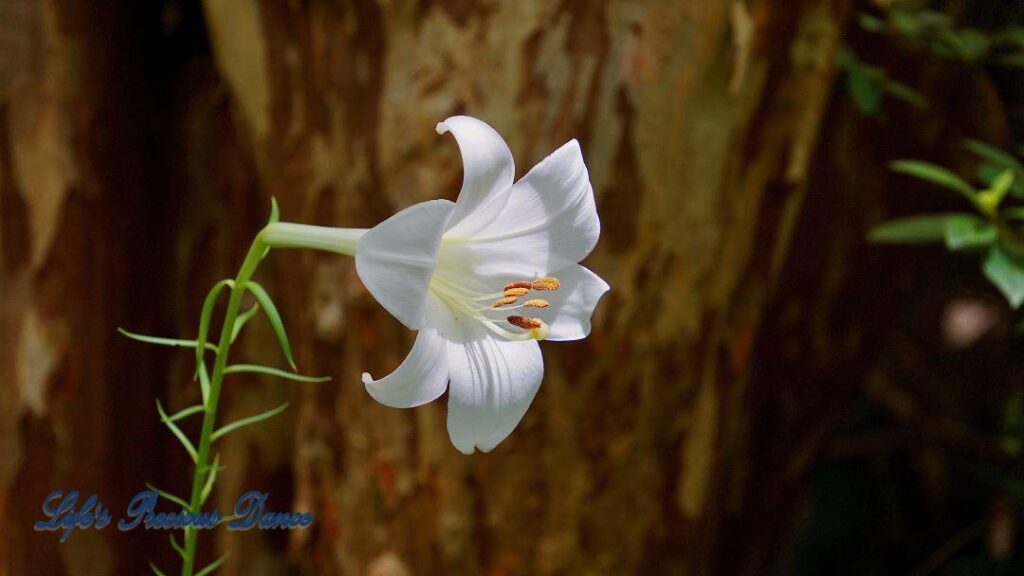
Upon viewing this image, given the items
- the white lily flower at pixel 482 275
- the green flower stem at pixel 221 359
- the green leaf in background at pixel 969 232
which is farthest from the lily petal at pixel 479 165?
the green leaf in background at pixel 969 232

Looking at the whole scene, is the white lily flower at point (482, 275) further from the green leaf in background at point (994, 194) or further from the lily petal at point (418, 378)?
the green leaf in background at point (994, 194)

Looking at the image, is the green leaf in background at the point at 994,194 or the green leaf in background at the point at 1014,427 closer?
the green leaf in background at the point at 994,194

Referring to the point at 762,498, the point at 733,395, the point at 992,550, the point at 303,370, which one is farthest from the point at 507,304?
the point at 992,550

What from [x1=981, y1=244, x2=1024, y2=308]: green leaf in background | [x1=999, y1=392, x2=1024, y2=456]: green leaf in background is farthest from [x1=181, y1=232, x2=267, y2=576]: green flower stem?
[x1=999, y1=392, x2=1024, y2=456]: green leaf in background

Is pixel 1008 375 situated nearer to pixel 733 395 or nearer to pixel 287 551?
pixel 733 395

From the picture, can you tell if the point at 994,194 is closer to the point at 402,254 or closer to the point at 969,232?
the point at 969,232

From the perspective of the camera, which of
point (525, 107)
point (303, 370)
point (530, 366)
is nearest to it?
point (530, 366)

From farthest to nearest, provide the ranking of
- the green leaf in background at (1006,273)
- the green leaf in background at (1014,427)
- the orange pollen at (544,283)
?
1. the green leaf in background at (1014,427)
2. the green leaf in background at (1006,273)
3. the orange pollen at (544,283)
